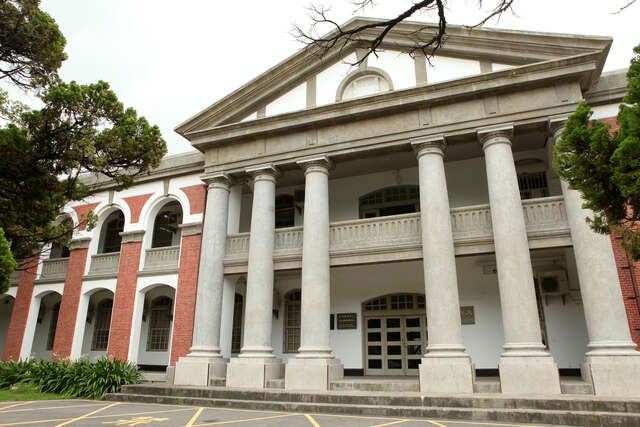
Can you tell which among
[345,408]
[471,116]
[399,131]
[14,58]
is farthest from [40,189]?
[471,116]

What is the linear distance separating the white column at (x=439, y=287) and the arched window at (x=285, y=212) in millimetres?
6367

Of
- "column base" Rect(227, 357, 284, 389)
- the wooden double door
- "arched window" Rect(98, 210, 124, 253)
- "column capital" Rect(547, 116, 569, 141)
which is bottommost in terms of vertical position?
"column base" Rect(227, 357, 284, 389)

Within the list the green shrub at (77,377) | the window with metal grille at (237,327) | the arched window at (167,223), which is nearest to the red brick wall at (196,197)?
the arched window at (167,223)

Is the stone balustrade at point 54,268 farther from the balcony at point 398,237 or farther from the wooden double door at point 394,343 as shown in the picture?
the wooden double door at point 394,343

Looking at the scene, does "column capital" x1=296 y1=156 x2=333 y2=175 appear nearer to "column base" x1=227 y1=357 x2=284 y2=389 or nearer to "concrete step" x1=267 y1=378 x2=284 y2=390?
"column base" x1=227 y1=357 x2=284 y2=389

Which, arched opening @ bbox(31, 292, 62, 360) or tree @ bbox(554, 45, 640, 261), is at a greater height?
tree @ bbox(554, 45, 640, 261)

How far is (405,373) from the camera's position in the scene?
562 inches

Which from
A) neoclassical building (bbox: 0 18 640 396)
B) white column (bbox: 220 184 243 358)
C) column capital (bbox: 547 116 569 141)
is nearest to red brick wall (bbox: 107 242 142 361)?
neoclassical building (bbox: 0 18 640 396)

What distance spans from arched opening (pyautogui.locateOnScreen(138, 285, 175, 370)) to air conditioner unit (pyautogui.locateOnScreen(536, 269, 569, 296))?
1357 cm

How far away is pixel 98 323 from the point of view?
19.1m

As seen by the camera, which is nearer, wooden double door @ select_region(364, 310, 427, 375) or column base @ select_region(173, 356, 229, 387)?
column base @ select_region(173, 356, 229, 387)

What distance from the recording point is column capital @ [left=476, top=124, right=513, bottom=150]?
11758 millimetres

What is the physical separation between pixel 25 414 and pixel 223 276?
20.7ft

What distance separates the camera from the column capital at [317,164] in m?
13.5
